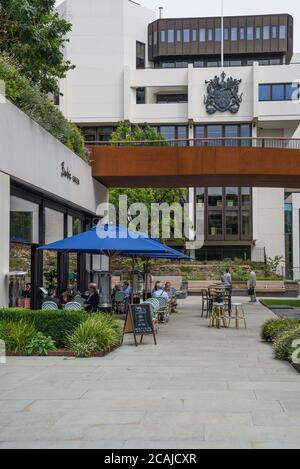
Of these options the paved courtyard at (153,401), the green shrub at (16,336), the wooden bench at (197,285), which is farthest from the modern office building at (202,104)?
the green shrub at (16,336)

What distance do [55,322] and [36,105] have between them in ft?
31.0

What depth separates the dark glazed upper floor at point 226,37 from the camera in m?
62.4

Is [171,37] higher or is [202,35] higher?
[202,35]

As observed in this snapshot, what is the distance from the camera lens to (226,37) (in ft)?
206

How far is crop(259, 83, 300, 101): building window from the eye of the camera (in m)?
58.4

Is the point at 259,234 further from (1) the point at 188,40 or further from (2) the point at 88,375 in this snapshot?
(2) the point at 88,375

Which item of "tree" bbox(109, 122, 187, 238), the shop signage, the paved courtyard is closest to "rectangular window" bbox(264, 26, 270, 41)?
"tree" bbox(109, 122, 187, 238)

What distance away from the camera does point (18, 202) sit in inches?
699

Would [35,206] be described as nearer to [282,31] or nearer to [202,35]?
[202,35]

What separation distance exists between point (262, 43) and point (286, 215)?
16926 millimetres

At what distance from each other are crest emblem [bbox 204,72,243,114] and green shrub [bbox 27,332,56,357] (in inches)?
1880

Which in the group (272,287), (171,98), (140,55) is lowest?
(272,287)

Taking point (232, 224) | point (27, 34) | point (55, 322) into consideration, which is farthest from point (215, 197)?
point (55, 322)
